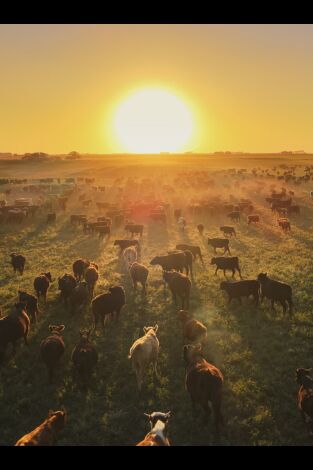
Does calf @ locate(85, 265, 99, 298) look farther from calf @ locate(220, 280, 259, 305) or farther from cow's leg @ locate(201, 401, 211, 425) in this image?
cow's leg @ locate(201, 401, 211, 425)

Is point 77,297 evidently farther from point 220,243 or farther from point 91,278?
point 220,243

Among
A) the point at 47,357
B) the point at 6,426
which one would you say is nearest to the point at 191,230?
the point at 47,357

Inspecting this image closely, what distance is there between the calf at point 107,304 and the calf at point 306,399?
6789 millimetres

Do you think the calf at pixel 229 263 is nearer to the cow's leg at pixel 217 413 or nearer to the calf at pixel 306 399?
the calf at pixel 306 399

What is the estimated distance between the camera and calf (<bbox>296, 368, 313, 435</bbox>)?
8.11 metres

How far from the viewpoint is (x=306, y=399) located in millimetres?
8227

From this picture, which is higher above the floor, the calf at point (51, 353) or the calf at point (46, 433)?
A: the calf at point (51, 353)

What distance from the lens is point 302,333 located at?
1245cm

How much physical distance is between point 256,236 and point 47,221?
742 inches

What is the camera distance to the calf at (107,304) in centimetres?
1299

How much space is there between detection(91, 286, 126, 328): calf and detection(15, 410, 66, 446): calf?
498cm

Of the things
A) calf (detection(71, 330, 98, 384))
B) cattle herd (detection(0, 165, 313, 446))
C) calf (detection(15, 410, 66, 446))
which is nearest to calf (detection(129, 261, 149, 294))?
cattle herd (detection(0, 165, 313, 446))

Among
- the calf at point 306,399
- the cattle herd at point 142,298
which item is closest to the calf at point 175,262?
the cattle herd at point 142,298
